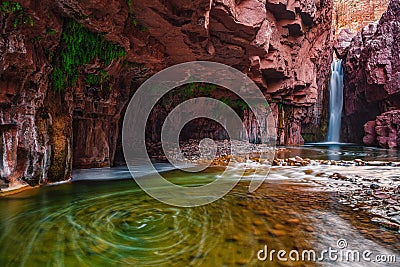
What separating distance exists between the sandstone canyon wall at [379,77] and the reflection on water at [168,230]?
17027 millimetres

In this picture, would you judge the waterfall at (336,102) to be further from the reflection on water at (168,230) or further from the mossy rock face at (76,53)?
the mossy rock face at (76,53)

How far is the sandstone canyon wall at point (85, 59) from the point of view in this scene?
453cm

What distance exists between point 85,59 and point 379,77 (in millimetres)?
20599

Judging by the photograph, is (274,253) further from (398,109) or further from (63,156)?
(398,109)

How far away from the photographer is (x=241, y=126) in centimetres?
1683

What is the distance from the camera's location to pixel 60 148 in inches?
225

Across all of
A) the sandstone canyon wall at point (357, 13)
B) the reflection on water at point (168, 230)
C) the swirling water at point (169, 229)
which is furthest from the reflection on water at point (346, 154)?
the sandstone canyon wall at point (357, 13)

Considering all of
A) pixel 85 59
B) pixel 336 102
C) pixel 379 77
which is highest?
pixel 379 77

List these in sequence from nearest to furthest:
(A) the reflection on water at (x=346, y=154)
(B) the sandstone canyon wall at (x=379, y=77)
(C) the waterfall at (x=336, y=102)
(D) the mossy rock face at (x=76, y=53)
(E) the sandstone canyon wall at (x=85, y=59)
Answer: (E) the sandstone canyon wall at (x=85, y=59) → (D) the mossy rock face at (x=76, y=53) → (A) the reflection on water at (x=346, y=154) → (B) the sandstone canyon wall at (x=379, y=77) → (C) the waterfall at (x=336, y=102)

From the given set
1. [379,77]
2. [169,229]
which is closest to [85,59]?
[169,229]

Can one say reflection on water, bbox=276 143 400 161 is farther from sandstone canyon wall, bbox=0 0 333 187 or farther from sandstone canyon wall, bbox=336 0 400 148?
sandstone canyon wall, bbox=0 0 333 187

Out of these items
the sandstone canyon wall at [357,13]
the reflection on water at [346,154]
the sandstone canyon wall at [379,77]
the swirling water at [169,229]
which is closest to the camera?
the swirling water at [169,229]

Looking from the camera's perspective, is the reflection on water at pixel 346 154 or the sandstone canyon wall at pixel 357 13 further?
the sandstone canyon wall at pixel 357 13

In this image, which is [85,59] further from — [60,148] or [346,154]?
[346,154]
